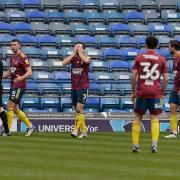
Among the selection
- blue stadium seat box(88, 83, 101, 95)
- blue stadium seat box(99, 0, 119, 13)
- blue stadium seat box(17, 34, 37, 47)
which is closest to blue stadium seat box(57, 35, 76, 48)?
blue stadium seat box(17, 34, 37, 47)

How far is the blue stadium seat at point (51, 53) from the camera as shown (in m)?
25.1

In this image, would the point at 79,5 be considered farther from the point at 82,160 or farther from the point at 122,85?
the point at 82,160

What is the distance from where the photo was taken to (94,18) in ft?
91.1

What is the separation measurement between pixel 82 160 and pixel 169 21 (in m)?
18.0

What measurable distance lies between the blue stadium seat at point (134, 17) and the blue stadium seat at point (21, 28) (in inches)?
161

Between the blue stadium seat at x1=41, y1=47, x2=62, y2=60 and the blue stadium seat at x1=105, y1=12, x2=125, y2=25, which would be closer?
the blue stadium seat at x1=41, y1=47, x2=62, y2=60

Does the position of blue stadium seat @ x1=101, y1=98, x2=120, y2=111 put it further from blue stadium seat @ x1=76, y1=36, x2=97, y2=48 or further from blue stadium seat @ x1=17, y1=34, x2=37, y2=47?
blue stadium seat @ x1=17, y1=34, x2=37, y2=47

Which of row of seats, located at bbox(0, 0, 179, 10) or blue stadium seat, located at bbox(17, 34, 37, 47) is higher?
row of seats, located at bbox(0, 0, 179, 10)

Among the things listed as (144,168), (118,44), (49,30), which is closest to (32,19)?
(49,30)

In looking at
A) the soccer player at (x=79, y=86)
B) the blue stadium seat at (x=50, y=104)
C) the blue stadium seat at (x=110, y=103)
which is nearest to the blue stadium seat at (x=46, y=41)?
the blue stadium seat at (x=50, y=104)

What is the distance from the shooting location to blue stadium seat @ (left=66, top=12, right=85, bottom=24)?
90.8 feet

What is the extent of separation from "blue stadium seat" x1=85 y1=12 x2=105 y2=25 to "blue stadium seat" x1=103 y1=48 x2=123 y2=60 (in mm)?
2060

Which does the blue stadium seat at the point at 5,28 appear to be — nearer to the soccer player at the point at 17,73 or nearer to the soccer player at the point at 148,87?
the soccer player at the point at 17,73

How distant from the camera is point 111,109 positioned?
23.4 meters
